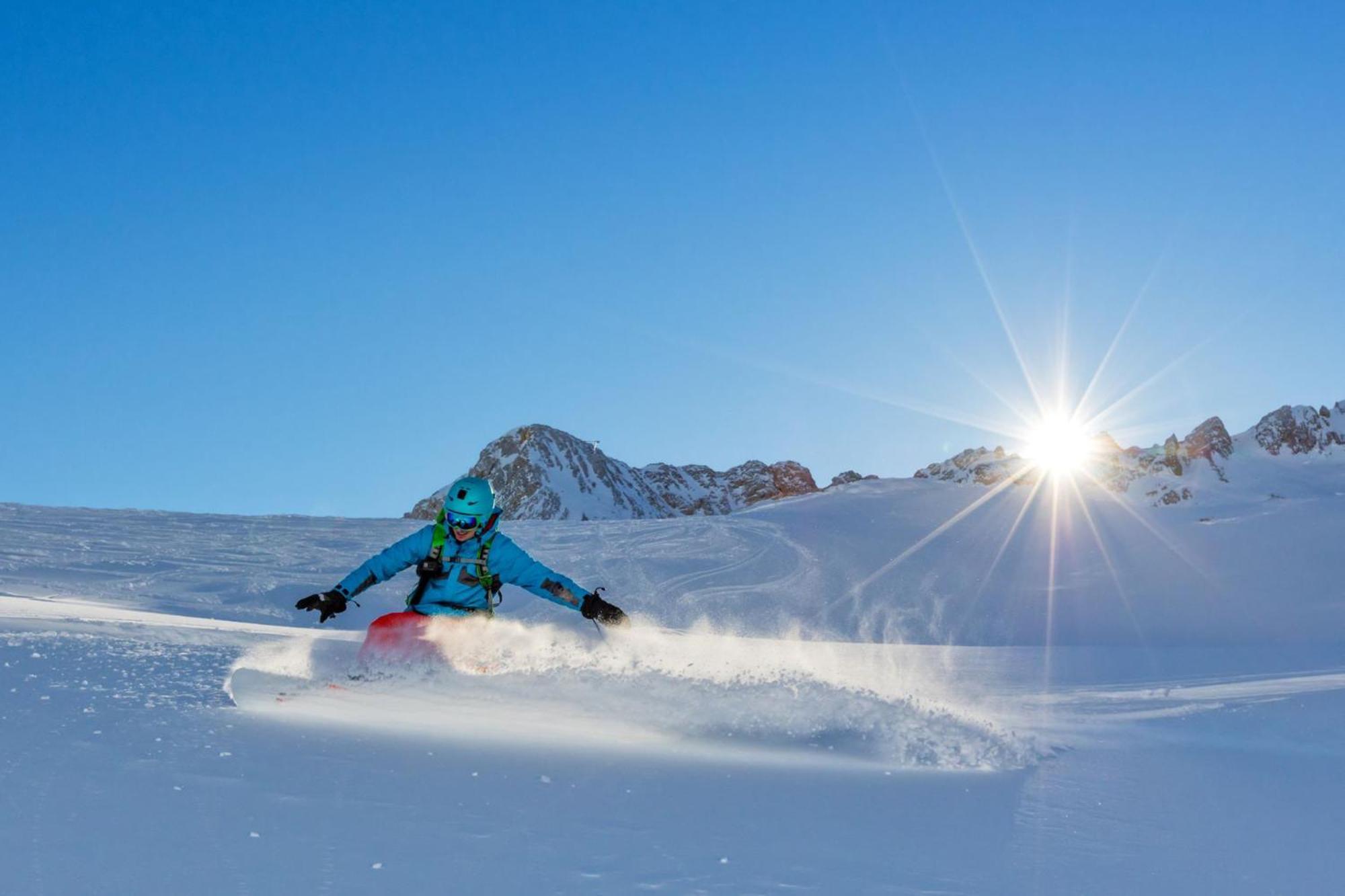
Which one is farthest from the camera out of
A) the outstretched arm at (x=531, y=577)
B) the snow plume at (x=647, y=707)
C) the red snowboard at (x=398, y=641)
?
the outstretched arm at (x=531, y=577)

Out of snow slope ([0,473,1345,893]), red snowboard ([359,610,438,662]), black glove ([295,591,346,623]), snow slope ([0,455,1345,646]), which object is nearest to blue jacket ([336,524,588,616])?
black glove ([295,591,346,623])

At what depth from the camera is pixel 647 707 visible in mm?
5371

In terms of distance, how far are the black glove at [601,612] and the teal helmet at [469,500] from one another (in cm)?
95

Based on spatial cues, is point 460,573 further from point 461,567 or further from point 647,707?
point 647,707

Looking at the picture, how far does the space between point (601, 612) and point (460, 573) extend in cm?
103

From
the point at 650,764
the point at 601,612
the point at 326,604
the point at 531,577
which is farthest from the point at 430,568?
the point at 650,764

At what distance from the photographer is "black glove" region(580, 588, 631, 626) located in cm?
740

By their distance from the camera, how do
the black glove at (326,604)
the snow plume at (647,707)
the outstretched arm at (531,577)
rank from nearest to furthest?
the snow plume at (647,707), the black glove at (326,604), the outstretched arm at (531,577)

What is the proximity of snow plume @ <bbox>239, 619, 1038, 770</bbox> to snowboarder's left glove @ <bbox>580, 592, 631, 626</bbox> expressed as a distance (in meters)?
0.41

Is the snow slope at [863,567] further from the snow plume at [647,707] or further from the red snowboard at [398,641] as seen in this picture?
the snow plume at [647,707]

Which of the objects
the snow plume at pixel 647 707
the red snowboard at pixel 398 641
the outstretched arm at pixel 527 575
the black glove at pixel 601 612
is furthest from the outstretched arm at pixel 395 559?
the black glove at pixel 601 612

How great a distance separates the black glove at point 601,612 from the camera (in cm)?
740

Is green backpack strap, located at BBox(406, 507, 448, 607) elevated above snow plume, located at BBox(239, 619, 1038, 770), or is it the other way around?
green backpack strap, located at BBox(406, 507, 448, 607)

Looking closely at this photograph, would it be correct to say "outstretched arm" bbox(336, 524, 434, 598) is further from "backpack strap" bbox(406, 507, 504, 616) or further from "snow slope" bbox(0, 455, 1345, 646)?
"snow slope" bbox(0, 455, 1345, 646)
